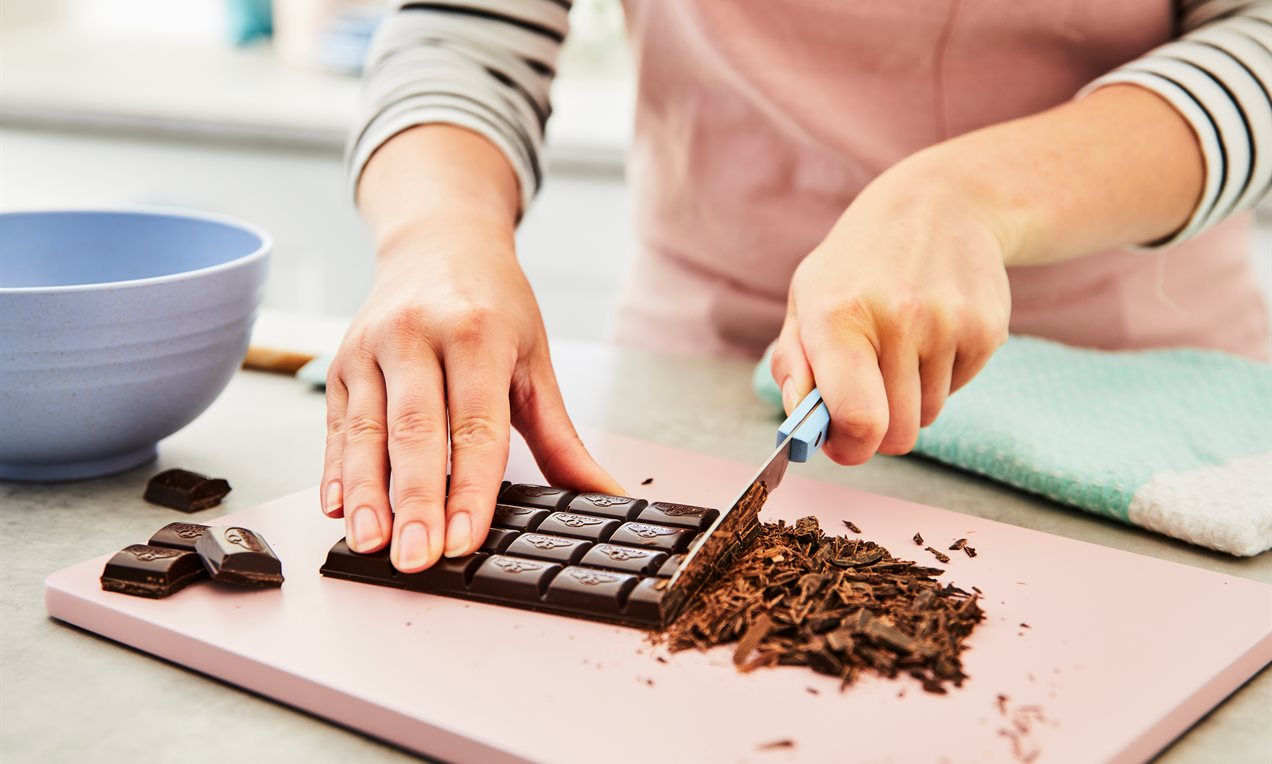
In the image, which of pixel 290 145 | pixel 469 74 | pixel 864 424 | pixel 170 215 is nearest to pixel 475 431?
pixel 864 424

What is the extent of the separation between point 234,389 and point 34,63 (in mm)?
2561

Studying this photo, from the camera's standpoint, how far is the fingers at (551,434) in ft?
3.22

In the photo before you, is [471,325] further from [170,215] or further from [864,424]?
[170,215]

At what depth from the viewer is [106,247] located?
1192 millimetres

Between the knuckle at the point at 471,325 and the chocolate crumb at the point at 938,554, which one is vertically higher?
the knuckle at the point at 471,325

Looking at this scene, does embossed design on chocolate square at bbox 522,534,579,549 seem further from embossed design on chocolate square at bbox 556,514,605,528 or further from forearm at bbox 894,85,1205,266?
forearm at bbox 894,85,1205,266

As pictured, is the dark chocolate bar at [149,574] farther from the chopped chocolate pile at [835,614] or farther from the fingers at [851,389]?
the fingers at [851,389]

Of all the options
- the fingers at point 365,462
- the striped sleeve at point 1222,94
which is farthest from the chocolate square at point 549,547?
the striped sleeve at point 1222,94

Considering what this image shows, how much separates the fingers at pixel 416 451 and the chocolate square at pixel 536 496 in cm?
7

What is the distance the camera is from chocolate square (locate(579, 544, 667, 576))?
2.60 feet

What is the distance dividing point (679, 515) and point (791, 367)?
181 millimetres

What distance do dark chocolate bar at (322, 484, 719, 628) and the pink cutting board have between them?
1 cm

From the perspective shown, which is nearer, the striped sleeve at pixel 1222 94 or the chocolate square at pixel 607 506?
the chocolate square at pixel 607 506

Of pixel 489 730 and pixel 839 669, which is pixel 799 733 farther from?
pixel 489 730
